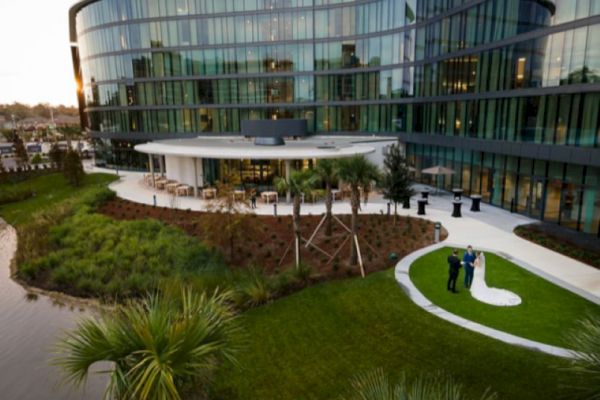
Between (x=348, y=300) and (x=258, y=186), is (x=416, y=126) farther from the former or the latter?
(x=348, y=300)

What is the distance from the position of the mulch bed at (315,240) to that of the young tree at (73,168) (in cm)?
1835

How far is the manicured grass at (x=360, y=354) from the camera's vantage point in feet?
29.9

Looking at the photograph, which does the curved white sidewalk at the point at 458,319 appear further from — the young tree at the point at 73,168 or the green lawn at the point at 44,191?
the young tree at the point at 73,168

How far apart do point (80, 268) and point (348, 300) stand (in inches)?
466

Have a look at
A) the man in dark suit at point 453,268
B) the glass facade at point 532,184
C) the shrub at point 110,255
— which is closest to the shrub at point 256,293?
the shrub at point 110,255

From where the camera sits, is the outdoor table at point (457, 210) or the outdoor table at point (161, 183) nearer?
the outdoor table at point (457, 210)

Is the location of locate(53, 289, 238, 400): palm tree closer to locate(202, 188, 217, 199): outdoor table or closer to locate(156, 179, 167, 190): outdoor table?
locate(202, 188, 217, 199): outdoor table

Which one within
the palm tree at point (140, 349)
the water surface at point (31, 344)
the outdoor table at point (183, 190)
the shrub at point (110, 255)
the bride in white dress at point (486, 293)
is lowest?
the water surface at point (31, 344)

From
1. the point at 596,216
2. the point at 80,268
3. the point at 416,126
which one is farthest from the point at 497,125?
the point at 80,268

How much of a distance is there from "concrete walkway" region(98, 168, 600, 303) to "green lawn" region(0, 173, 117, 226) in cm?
459

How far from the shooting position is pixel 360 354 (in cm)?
1036

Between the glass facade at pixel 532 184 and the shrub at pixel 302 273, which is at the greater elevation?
the glass facade at pixel 532 184

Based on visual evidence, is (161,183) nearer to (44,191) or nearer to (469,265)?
(44,191)

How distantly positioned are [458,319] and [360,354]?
11.0 ft
